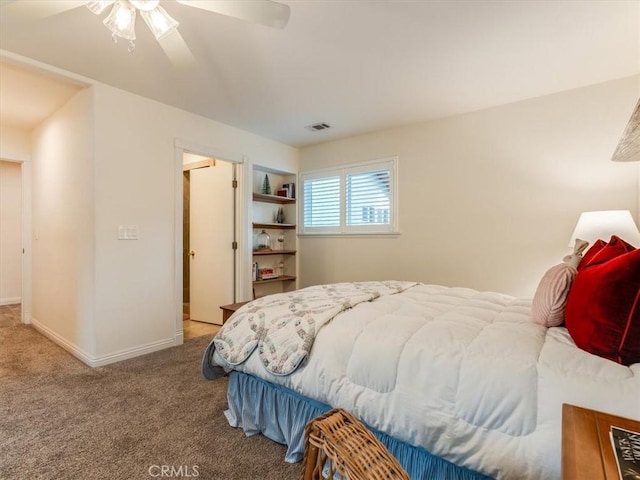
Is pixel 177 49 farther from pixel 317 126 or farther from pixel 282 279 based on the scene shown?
pixel 282 279

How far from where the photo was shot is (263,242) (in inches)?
179

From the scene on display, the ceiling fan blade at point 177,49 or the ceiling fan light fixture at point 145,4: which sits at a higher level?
the ceiling fan light fixture at point 145,4

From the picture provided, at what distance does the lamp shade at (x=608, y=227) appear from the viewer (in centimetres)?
223

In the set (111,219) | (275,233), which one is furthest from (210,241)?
(111,219)

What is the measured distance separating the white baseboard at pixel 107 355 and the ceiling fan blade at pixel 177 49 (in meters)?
2.46

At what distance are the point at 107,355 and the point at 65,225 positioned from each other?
1.38m

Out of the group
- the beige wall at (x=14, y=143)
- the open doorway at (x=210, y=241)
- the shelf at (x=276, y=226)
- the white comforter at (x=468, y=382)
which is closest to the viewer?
the white comforter at (x=468, y=382)

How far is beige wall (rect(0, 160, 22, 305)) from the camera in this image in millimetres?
5375

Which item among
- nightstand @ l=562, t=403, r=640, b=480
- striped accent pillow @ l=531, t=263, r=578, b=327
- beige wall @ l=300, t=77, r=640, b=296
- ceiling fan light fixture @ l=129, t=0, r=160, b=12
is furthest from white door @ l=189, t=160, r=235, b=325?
nightstand @ l=562, t=403, r=640, b=480

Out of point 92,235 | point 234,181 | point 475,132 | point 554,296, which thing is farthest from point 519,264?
point 92,235
